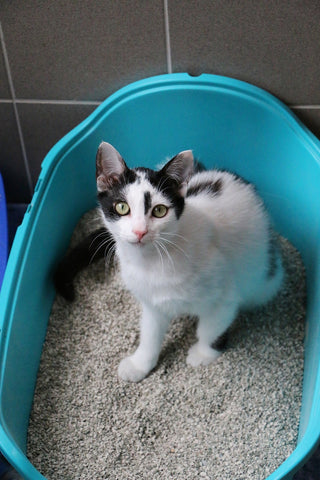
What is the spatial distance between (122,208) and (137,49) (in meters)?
0.68

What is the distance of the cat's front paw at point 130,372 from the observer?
138 centimetres

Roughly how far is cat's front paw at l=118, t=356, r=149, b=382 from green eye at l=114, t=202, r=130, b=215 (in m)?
0.50

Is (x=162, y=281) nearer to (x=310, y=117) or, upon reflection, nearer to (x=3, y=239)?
(x=3, y=239)

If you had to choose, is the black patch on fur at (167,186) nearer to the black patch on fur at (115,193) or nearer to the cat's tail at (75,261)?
the black patch on fur at (115,193)

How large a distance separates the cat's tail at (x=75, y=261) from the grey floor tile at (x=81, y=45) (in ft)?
1.43

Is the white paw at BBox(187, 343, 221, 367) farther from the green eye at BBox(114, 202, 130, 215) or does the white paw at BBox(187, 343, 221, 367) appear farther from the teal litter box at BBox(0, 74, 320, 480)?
the green eye at BBox(114, 202, 130, 215)

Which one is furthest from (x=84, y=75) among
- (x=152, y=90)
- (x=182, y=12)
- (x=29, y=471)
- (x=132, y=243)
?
(x=29, y=471)

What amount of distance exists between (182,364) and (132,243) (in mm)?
527

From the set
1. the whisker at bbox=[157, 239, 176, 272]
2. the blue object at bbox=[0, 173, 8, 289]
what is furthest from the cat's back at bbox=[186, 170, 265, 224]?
the blue object at bbox=[0, 173, 8, 289]

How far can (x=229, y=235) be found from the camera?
4.16ft

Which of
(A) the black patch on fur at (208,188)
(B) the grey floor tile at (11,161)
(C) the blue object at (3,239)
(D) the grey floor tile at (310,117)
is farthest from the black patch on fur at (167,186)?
(B) the grey floor tile at (11,161)

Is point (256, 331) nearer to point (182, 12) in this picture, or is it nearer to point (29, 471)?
point (29, 471)

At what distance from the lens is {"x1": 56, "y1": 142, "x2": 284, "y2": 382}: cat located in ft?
3.43

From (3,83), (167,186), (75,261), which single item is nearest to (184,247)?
(167,186)
